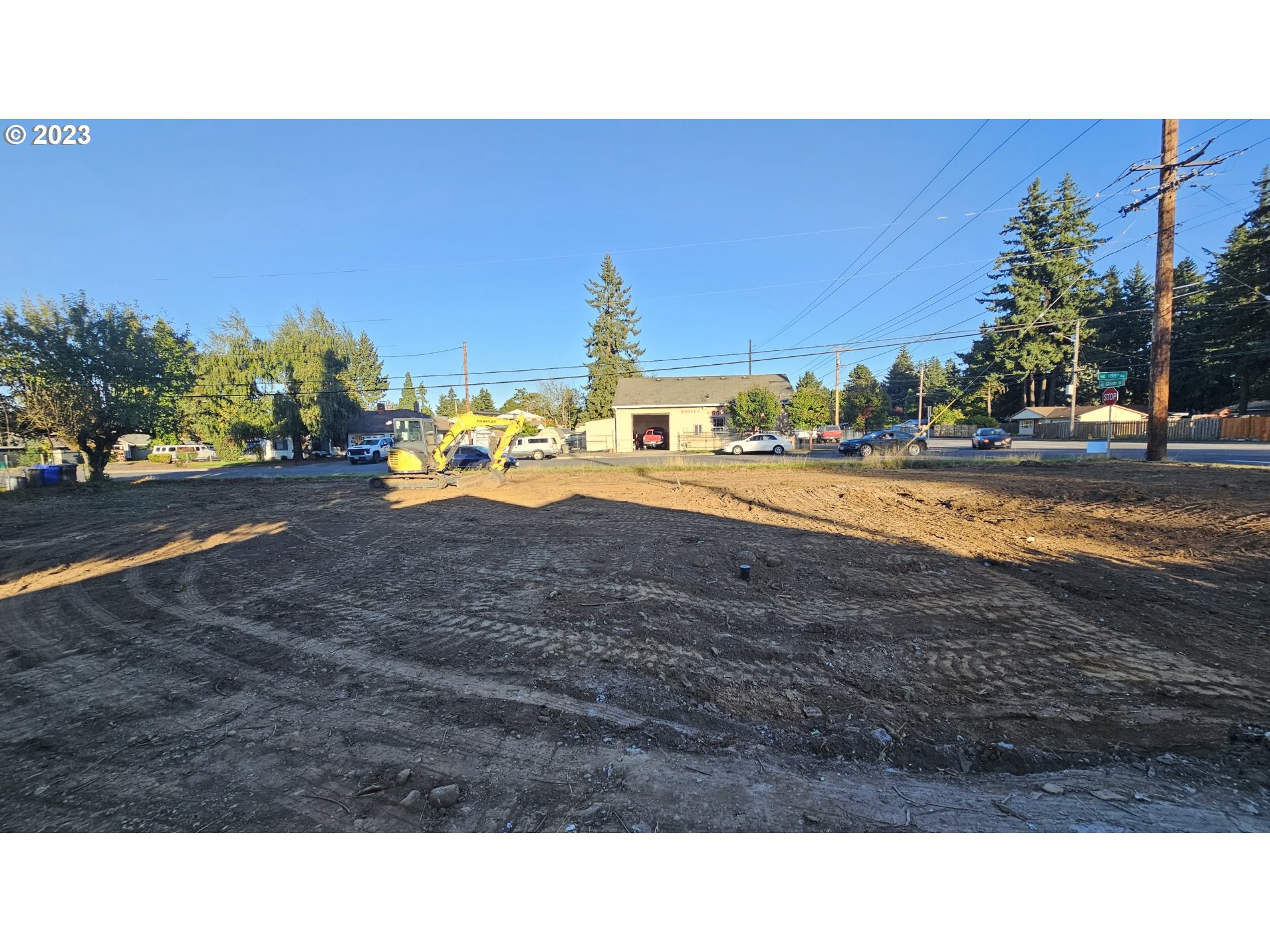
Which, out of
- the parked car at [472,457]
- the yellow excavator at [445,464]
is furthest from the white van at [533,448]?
the yellow excavator at [445,464]

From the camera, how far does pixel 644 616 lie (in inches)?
197

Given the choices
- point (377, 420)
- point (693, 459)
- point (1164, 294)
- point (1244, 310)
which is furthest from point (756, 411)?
point (1244, 310)

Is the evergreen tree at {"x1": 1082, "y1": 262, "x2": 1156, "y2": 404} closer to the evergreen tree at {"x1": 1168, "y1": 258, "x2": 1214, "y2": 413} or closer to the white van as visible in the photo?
the evergreen tree at {"x1": 1168, "y1": 258, "x2": 1214, "y2": 413}

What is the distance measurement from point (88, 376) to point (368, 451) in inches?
657

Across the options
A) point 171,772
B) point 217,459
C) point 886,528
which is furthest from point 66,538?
point 217,459

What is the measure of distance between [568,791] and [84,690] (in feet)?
13.5

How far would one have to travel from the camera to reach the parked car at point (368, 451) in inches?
1344

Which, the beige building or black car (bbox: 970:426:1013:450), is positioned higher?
the beige building

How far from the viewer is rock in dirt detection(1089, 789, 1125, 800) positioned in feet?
8.34

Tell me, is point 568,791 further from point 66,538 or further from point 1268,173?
point 1268,173

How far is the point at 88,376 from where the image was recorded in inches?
711

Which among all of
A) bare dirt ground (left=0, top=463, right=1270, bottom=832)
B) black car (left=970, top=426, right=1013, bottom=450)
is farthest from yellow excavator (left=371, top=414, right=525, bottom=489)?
black car (left=970, top=426, right=1013, bottom=450)

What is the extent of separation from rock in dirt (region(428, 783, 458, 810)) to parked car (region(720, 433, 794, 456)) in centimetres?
2901

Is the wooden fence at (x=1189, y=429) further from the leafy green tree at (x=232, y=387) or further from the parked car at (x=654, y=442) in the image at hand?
the leafy green tree at (x=232, y=387)
